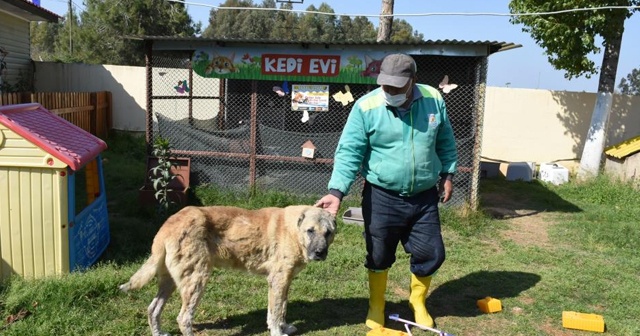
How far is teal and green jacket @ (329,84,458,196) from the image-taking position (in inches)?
150

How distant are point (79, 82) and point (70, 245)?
11775 millimetres

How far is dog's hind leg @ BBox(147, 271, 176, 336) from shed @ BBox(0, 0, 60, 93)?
10.1 meters

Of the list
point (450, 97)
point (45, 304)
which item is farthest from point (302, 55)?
point (45, 304)

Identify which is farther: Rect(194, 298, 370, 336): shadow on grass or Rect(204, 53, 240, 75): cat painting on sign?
Rect(204, 53, 240, 75): cat painting on sign

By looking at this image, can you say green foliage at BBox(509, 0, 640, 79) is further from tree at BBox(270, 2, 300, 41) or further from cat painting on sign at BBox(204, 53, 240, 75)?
tree at BBox(270, 2, 300, 41)

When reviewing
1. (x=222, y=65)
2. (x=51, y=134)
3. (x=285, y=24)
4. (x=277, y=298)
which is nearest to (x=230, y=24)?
(x=285, y=24)

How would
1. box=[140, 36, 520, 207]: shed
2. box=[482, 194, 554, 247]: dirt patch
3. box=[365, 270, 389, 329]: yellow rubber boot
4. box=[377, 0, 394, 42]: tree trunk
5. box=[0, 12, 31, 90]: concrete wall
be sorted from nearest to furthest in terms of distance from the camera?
box=[365, 270, 389, 329]: yellow rubber boot, box=[482, 194, 554, 247]: dirt patch, box=[140, 36, 520, 207]: shed, box=[377, 0, 394, 42]: tree trunk, box=[0, 12, 31, 90]: concrete wall

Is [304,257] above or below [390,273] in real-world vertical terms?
above

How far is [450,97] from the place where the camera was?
29.7ft

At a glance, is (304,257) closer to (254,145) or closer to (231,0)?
(254,145)

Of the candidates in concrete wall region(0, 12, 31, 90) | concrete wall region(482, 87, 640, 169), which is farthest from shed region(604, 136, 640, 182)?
concrete wall region(0, 12, 31, 90)

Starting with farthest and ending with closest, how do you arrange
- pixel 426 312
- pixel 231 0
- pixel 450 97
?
pixel 231 0 → pixel 450 97 → pixel 426 312

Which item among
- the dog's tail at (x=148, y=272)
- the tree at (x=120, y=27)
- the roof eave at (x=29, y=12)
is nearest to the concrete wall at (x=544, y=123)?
the dog's tail at (x=148, y=272)

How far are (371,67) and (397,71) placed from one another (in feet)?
14.7
